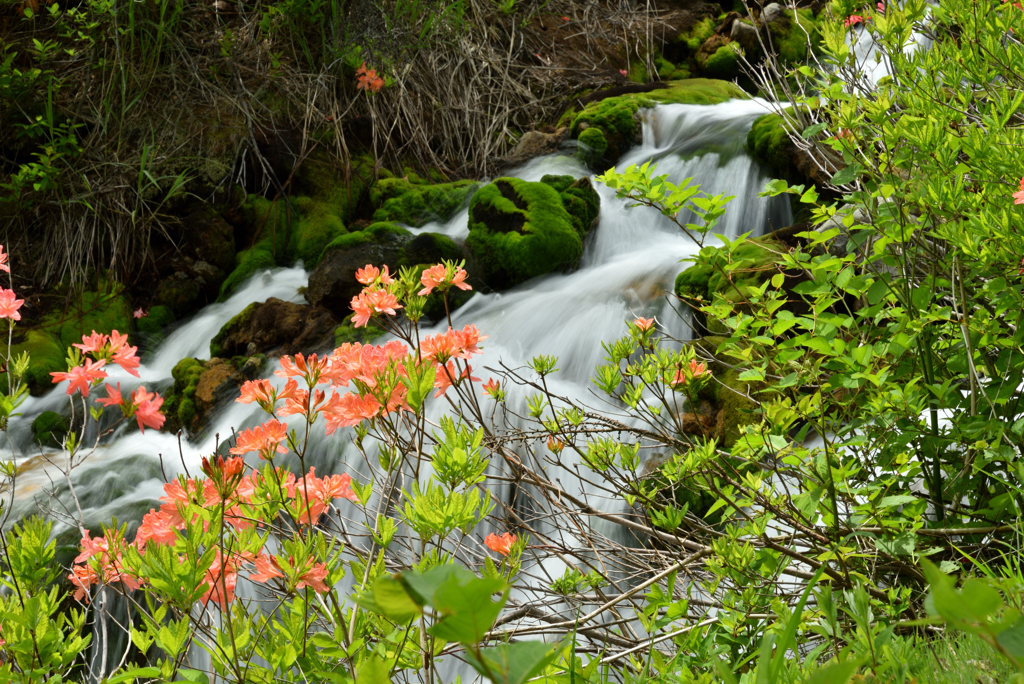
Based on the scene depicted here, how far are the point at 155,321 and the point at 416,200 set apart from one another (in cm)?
260

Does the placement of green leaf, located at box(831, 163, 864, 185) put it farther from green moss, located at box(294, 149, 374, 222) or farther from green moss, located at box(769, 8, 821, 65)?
green moss, located at box(769, 8, 821, 65)

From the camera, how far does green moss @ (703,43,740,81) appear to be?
7.95m

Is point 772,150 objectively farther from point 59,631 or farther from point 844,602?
point 59,631

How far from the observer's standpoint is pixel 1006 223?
1.25 m

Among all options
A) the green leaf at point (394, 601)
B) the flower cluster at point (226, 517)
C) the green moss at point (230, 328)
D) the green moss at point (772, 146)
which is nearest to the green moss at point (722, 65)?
the green moss at point (772, 146)

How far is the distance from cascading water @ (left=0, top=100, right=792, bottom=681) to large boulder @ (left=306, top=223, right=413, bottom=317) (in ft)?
2.00

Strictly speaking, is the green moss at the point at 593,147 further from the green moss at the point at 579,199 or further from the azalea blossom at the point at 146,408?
the azalea blossom at the point at 146,408

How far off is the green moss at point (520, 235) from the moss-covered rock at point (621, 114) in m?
1.41

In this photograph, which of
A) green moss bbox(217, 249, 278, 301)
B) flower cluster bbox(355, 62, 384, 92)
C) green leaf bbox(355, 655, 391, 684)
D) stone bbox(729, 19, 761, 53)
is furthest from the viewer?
Result: stone bbox(729, 19, 761, 53)

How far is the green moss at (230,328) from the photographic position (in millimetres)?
4840

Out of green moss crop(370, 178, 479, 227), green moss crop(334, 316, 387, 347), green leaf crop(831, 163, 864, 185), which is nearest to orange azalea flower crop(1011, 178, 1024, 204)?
green leaf crop(831, 163, 864, 185)

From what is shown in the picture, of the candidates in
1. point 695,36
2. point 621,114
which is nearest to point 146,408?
point 621,114

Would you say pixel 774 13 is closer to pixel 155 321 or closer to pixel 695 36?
pixel 695 36

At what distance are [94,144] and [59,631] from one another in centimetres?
612
